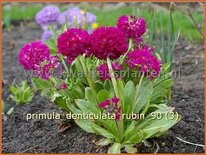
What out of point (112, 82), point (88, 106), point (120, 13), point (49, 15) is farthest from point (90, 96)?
point (120, 13)

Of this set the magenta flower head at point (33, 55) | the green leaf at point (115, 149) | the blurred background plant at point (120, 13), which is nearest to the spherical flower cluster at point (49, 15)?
the blurred background plant at point (120, 13)

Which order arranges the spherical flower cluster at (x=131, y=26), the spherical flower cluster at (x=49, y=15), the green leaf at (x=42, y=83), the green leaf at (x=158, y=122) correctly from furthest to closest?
the spherical flower cluster at (x=49, y=15) < the green leaf at (x=42, y=83) < the spherical flower cluster at (x=131, y=26) < the green leaf at (x=158, y=122)

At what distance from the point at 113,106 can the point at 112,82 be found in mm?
139

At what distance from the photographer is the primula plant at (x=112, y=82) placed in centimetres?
255

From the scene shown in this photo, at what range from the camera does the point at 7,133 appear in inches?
137

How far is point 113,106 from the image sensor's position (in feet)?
8.66

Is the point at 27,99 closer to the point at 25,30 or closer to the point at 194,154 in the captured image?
the point at 194,154

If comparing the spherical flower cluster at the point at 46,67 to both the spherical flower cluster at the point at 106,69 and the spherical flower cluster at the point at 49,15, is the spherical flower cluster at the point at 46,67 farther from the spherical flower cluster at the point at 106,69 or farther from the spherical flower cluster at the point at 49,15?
the spherical flower cluster at the point at 49,15

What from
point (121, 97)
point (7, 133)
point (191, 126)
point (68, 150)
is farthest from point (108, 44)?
point (7, 133)

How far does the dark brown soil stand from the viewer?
296cm

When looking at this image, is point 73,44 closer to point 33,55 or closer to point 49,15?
point 33,55

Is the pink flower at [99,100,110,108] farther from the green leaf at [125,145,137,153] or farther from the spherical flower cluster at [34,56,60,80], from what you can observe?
the spherical flower cluster at [34,56,60,80]

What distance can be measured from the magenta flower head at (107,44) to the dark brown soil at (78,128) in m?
0.63

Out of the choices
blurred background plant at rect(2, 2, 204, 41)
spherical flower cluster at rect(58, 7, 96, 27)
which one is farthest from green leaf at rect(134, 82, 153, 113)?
blurred background plant at rect(2, 2, 204, 41)
